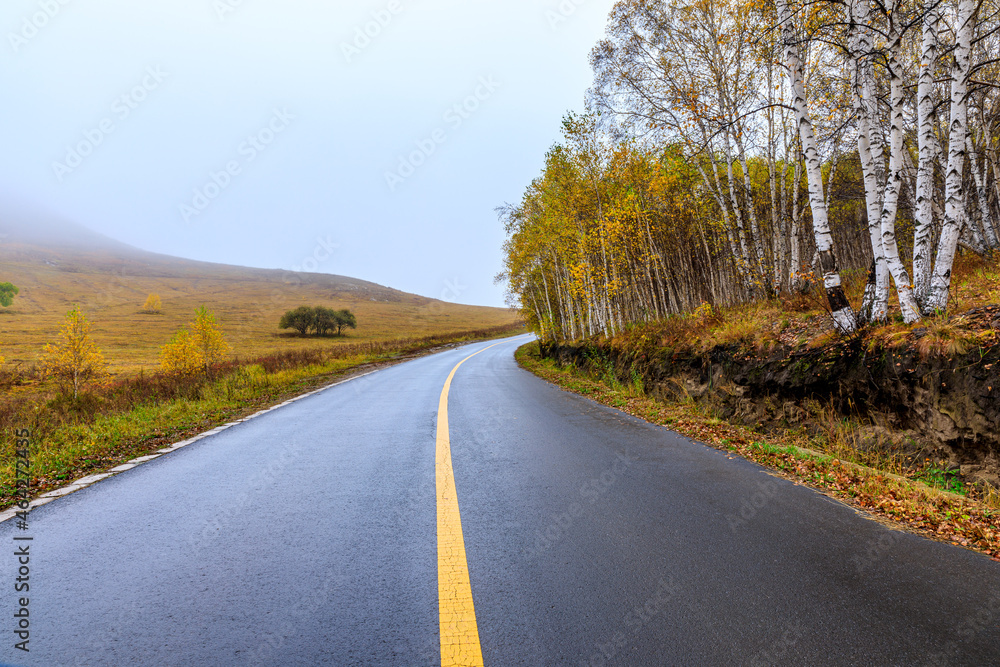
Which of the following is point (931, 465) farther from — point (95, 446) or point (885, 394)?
point (95, 446)

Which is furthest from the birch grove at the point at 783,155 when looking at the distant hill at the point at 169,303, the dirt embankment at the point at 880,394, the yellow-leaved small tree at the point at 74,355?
the distant hill at the point at 169,303

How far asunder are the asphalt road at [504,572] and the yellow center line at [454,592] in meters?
0.05

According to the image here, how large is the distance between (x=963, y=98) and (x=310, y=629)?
363 inches

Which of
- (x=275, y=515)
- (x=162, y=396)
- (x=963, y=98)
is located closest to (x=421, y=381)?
(x=162, y=396)

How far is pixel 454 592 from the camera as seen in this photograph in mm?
2520

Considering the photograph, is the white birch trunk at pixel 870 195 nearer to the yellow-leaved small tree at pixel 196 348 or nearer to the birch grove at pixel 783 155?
the birch grove at pixel 783 155

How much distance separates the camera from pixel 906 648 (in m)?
2.02

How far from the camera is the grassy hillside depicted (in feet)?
177

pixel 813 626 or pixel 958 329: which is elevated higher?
pixel 958 329

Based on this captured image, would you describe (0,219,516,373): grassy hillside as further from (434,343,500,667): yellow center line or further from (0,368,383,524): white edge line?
(434,343,500,667): yellow center line

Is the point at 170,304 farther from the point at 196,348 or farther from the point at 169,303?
the point at 196,348

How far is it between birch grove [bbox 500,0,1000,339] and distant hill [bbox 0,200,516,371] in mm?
37936

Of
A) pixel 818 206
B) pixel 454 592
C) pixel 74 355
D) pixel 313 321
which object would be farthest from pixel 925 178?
pixel 313 321

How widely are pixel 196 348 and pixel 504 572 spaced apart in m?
31.2
